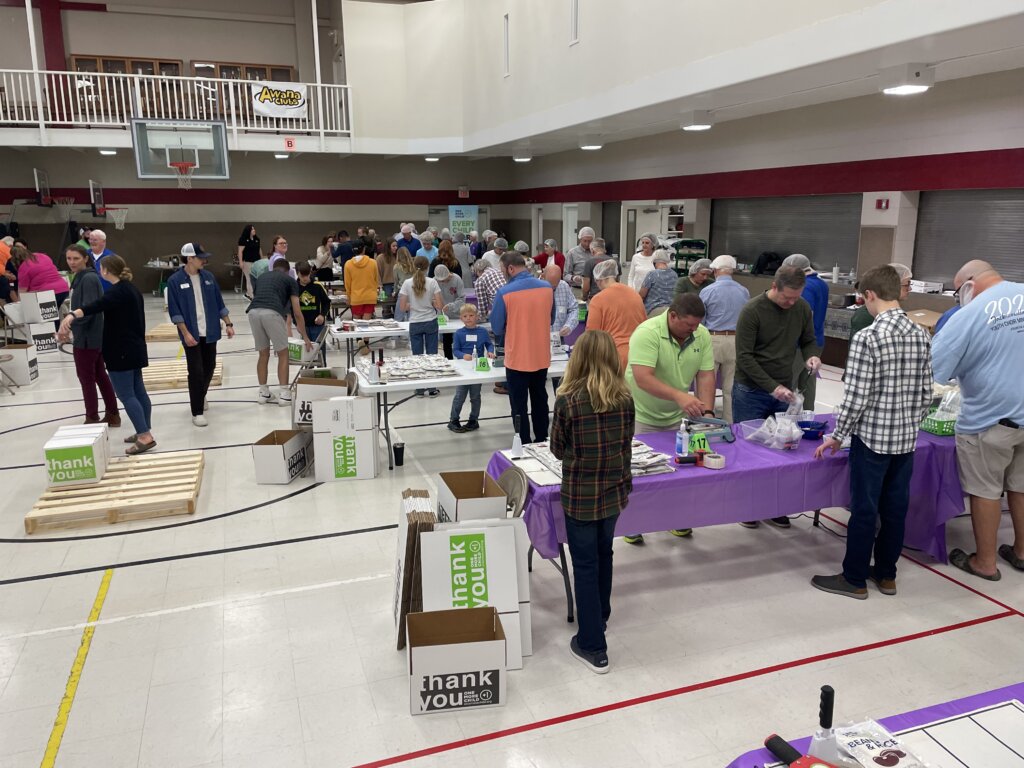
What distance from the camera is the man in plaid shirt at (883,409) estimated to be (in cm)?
356

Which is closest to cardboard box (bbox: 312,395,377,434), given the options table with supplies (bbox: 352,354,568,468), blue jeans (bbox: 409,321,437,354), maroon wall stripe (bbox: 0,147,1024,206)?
table with supplies (bbox: 352,354,568,468)

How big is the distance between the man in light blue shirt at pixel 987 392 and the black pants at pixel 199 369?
6.26m

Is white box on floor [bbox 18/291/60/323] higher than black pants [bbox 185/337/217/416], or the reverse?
white box on floor [bbox 18/291/60/323]

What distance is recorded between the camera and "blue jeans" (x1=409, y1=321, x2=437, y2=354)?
26.2 ft

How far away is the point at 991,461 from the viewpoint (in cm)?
405

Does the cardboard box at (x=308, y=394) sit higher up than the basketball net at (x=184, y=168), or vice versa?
the basketball net at (x=184, y=168)

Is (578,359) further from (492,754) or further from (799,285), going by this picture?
(799,285)

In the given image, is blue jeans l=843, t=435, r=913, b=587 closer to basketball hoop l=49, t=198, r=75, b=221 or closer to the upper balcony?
the upper balcony

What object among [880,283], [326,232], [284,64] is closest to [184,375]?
[880,283]

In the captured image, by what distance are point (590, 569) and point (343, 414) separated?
3.08 meters

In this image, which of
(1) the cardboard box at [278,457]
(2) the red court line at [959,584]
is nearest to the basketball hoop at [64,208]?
(1) the cardboard box at [278,457]

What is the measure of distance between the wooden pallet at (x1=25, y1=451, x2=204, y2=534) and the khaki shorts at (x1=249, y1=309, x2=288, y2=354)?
2144 mm

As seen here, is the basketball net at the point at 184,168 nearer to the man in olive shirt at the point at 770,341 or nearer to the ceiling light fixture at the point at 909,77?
the ceiling light fixture at the point at 909,77

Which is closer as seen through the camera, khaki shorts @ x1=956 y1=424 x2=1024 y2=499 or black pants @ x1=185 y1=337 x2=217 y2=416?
khaki shorts @ x1=956 y1=424 x2=1024 y2=499
